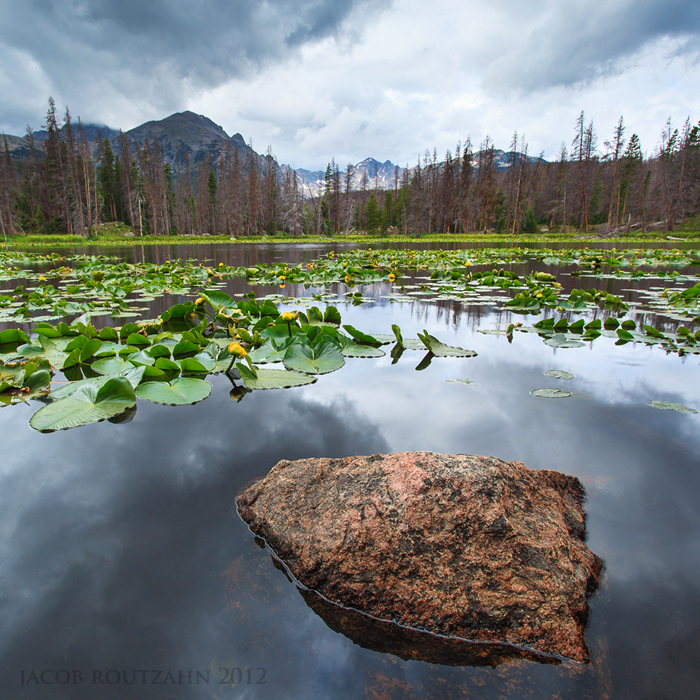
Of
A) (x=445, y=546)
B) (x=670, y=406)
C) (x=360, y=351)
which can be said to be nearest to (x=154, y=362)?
(x=360, y=351)

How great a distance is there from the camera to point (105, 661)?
40.4 inches

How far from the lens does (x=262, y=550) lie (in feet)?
4.51

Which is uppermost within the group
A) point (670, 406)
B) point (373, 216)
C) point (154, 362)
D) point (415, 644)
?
point (373, 216)

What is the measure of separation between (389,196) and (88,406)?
6125cm

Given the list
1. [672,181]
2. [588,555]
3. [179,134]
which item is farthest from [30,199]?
[179,134]

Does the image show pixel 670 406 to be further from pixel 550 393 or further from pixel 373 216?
pixel 373 216

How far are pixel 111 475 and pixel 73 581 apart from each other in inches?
24.2

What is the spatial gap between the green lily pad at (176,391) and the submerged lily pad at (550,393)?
2.19m

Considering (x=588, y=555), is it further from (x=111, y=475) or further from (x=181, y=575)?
(x=111, y=475)

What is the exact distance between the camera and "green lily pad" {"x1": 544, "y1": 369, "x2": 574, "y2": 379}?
2959 millimetres

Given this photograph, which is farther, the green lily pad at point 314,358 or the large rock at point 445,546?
the green lily pad at point 314,358

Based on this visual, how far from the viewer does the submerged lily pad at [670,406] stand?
2.40 metres

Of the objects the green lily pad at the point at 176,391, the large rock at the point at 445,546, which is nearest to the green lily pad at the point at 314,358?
the green lily pad at the point at 176,391

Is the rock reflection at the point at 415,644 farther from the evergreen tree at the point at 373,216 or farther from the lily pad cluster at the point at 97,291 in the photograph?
the evergreen tree at the point at 373,216
